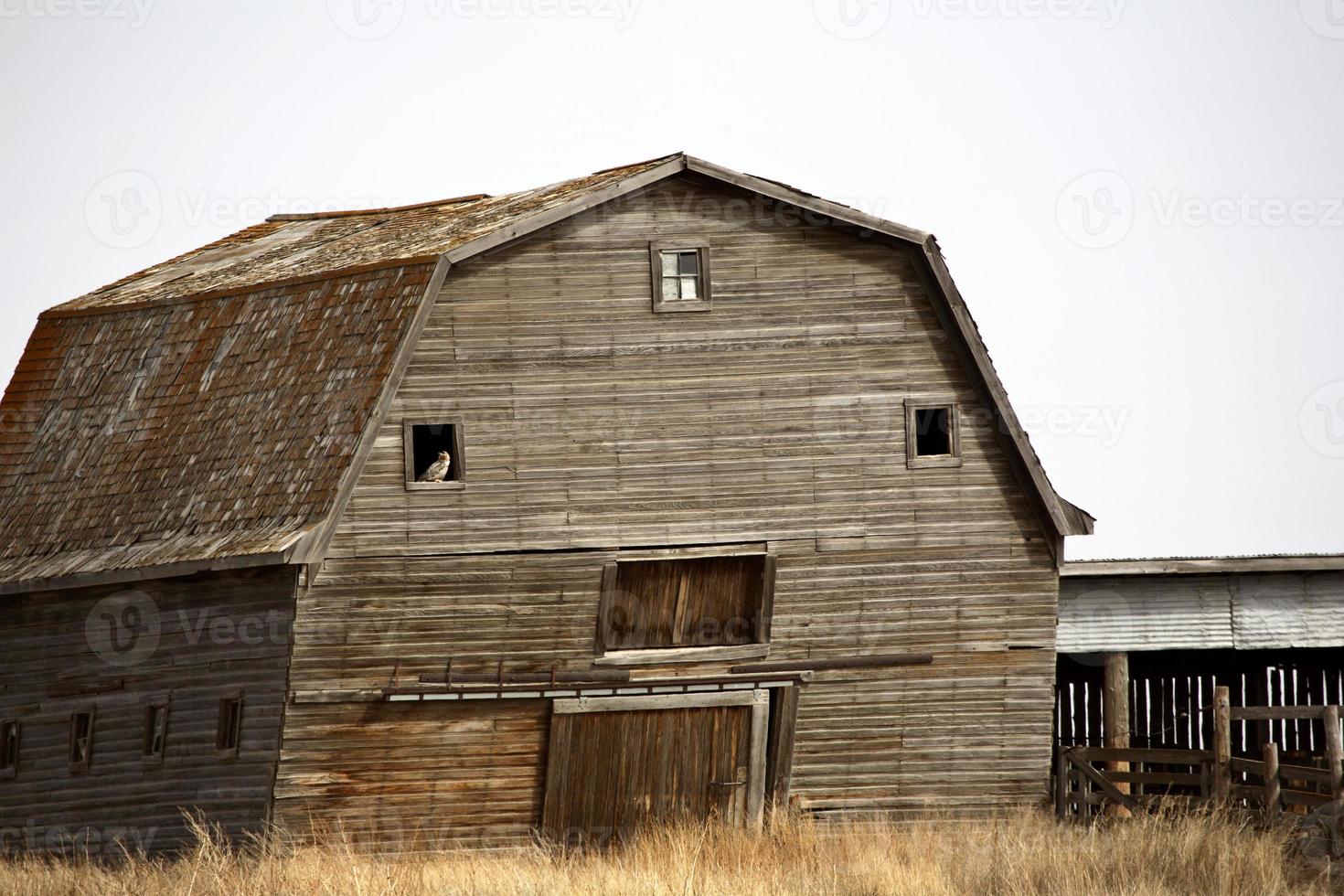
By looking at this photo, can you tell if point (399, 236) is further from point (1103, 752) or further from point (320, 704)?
point (1103, 752)

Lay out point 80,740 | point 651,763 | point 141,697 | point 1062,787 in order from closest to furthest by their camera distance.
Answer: point 651,763, point 141,697, point 80,740, point 1062,787

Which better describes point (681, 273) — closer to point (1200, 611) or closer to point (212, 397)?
point (212, 397)

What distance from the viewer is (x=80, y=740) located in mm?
21875

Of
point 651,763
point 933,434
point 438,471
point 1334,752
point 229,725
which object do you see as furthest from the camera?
point 933,434

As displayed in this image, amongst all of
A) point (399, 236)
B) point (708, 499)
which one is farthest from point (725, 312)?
point (399, 236)

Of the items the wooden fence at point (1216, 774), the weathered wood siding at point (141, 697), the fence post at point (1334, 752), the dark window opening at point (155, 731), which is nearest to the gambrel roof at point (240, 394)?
the weathered wood siding at point (141, 697)

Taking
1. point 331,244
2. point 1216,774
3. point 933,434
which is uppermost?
point 331,244

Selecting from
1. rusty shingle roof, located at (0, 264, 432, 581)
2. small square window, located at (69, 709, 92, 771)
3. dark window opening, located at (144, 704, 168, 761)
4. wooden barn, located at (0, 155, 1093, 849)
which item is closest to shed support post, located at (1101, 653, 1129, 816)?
wooden barn, located at (0, 155, 1093, 849)

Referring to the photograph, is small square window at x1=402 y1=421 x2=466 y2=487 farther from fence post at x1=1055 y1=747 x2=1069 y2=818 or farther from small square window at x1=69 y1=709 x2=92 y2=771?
fence post at x1=1055 y1=747 x2=1069 y2=818

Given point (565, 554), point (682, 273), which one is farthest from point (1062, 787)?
point (682, 273)

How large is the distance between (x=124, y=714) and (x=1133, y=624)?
12097mm

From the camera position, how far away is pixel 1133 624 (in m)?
23.6

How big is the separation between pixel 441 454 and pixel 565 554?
1.70m

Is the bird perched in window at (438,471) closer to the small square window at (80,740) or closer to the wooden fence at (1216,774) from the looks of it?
the small square window at (80,740)
